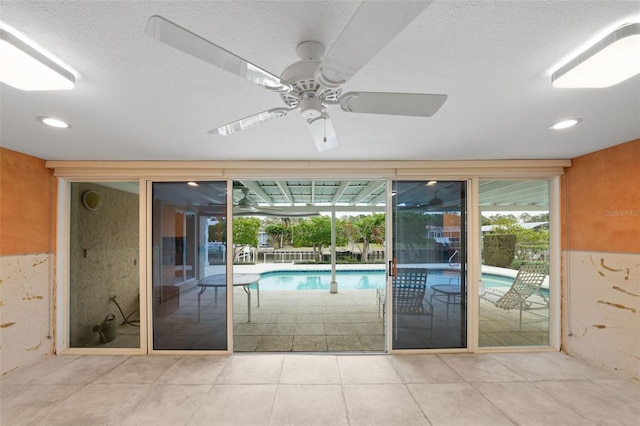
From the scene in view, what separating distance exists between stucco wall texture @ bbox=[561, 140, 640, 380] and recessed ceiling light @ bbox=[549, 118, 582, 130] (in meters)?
1.07

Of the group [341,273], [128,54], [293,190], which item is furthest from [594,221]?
[341,273]

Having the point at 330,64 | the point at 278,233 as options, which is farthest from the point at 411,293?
the point at 278,233

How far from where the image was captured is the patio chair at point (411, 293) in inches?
136

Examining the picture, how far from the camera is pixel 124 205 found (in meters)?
3.84

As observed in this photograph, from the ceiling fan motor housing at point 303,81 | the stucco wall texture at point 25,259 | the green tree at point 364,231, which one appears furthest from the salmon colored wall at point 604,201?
the green tree at point 364,231

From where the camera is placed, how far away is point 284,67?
4.64 feet

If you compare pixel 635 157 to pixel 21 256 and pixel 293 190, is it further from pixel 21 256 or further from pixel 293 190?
pixel 21 256

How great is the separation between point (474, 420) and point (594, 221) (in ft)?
8.00

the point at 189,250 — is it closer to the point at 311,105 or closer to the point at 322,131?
the point at 322,131

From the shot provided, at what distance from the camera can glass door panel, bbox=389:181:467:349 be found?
11.3 feet

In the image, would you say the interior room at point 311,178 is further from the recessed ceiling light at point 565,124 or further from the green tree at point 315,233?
the green tree at point 315,233

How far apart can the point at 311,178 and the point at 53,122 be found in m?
2.35

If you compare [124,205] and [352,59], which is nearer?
[352,59]

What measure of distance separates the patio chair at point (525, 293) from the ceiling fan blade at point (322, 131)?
3625 mm
